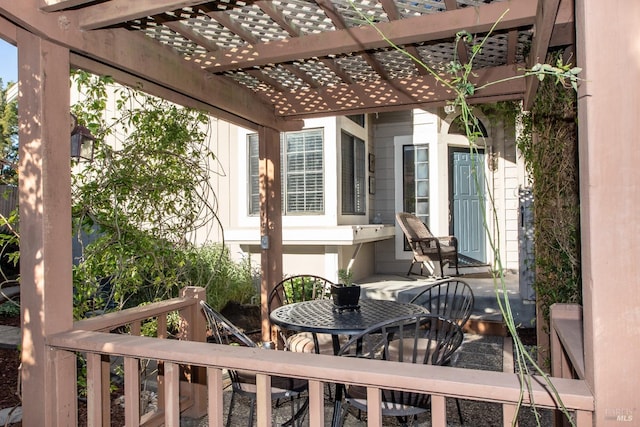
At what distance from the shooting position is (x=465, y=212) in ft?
25.4

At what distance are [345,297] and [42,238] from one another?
5.61ft

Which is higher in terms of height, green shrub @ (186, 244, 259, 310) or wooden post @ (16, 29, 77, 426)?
wooden post @ (16, 29, 77, 426)

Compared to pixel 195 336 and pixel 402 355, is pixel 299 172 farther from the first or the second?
pixel 402 355

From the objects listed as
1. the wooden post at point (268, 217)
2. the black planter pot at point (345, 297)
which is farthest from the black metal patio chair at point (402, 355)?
the wooden post at point (268, 217)

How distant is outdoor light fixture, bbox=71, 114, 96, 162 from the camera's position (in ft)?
8.35

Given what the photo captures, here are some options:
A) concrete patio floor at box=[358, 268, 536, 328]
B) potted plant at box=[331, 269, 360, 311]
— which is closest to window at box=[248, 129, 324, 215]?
concrete patio floor at box=[358, 268, 536, 328]

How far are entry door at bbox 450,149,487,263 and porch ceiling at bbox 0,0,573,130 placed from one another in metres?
4.03

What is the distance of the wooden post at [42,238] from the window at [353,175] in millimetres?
5025

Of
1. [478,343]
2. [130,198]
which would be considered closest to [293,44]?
[130,198]

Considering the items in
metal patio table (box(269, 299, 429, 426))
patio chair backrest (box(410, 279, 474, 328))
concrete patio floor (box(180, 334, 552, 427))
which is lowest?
concrete patio floor (box(180, 334, 552, 427))

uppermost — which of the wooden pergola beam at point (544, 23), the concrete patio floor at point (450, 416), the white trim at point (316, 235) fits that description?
the wooden pergola beam at point (544, 23)

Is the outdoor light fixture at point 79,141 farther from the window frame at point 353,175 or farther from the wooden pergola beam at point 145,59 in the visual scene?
the window frame at point 353,175

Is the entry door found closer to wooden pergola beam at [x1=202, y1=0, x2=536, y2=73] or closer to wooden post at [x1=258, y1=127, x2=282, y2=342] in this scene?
wooden post at [x1=258, y1=127, x2=282, y2=342]

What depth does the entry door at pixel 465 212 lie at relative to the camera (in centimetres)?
766
